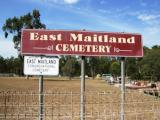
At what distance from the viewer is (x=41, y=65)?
1041cm

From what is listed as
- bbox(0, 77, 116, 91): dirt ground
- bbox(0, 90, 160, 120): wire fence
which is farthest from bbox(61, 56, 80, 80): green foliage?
bbox(0, 90, 160, 120): wire fence

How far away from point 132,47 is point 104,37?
0.81m

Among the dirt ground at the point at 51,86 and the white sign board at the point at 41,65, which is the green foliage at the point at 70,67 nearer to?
the dirt ground at the point at 51,86

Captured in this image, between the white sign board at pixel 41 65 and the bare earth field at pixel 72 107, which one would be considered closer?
the white sign board at pixel 41 65

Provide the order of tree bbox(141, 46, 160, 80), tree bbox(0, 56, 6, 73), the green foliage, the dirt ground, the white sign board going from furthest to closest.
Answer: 1. tree bbox(0, 56, 6, 73)
2. the green foliage
3. tree bbox(141, 46, 160, 80)
4. the dirt ground
5. the white sign board

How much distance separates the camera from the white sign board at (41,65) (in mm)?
10328

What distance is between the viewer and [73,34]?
10453 millimetres

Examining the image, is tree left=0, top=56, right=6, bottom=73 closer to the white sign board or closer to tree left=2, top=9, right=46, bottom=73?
tree left=2, top=9, right=46, bottom=73

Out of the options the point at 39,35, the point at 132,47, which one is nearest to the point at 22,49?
the point at 39,35

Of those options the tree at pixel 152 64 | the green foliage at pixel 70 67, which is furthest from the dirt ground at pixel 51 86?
the green foliage at pixel 70 67

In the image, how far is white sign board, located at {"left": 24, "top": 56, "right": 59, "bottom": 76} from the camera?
10.3 metres

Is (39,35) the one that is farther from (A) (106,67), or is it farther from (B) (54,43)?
(A) (106,67)

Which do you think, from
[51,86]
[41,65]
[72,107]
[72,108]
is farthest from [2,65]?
[41,65]

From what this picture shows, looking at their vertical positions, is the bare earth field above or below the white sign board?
below
